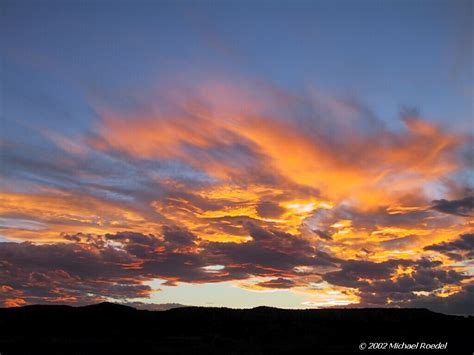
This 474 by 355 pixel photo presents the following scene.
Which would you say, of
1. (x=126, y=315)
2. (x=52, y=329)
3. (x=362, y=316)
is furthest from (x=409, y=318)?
(x=52, y=329)

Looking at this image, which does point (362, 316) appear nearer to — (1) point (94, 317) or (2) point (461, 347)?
(2) point (461, 347)

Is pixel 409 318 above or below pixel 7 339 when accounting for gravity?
above

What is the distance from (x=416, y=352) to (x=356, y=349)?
9.47 meters

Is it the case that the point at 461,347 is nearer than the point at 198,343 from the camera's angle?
Yes

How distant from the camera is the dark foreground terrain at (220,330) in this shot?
81.8 meters

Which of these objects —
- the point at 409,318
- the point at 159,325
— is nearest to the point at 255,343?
the point at 159,325

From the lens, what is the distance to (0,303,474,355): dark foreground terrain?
268ft

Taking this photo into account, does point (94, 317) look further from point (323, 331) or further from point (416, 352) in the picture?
point (416, 352)

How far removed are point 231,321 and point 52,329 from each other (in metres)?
40.1

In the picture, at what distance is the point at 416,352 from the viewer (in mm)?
76562

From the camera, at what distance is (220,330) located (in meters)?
106

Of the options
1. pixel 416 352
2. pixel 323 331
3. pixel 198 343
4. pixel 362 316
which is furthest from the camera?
pixel 362 316

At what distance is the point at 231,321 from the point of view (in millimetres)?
113375

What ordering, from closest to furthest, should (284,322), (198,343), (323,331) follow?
(198,343) < (323,331) < (284,322)
